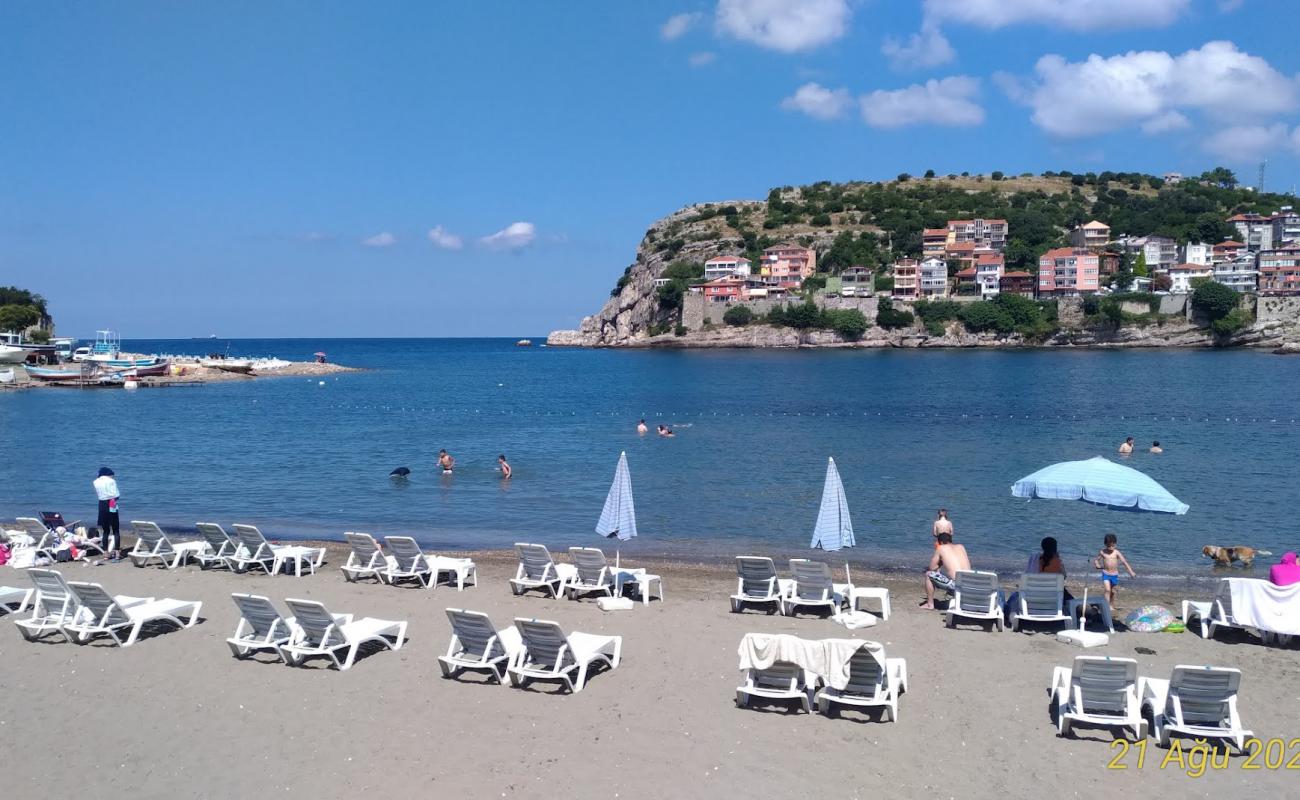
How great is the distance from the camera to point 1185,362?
90.4m

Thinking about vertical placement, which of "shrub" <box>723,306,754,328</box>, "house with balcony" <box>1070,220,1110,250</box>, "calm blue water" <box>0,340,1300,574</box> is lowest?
"calm blue water" <box>0,340,1300,574</box>

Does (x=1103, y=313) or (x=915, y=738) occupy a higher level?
(x=1103, y=313)

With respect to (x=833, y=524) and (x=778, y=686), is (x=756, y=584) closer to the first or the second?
(x=833, y=524)

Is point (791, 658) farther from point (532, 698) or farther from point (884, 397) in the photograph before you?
point (884, 397)

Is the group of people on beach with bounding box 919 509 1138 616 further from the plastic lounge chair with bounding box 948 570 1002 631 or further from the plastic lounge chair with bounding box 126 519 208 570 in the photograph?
the plastic lounge chair with bounding box 126 519 208 570

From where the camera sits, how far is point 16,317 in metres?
105

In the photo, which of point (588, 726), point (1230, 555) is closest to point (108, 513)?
point (588, 726)

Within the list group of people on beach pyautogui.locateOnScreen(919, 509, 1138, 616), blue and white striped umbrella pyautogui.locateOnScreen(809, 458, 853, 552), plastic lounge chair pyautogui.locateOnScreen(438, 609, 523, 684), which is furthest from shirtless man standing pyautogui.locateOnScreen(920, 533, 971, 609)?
plastic lounge chair pyautogui.locateOnScreen(438, 609, 523, 684)

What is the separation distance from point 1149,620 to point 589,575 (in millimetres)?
7192

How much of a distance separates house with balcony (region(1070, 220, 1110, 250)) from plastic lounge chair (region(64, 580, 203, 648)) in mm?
163113

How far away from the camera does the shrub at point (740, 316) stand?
14325cm

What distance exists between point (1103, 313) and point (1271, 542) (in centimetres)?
11568

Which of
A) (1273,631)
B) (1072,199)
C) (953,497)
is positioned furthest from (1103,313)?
(1273,631)

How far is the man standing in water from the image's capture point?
605 inches
